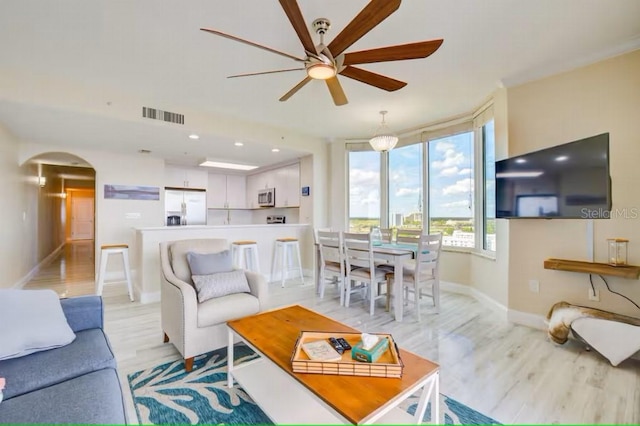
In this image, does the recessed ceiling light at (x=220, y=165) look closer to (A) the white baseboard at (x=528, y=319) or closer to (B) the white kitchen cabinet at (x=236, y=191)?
(B) the white kitchen cabinet at (x=236, y=191)

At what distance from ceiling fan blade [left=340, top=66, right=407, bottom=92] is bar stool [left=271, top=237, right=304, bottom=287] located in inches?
122

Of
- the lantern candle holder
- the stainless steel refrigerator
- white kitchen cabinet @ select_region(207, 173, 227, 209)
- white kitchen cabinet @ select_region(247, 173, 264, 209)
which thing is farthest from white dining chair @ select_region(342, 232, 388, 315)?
white kitchen cabinet @ select_region(207, 173, 227, 209)

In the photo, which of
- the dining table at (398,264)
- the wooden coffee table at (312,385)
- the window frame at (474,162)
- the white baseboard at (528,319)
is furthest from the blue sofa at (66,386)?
the window frame at (474,162)

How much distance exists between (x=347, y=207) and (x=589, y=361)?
3.81 metres

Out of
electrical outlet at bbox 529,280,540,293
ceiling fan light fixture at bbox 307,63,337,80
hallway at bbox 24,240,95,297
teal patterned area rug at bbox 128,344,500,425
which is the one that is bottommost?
teal patterned area rug at bbox 128,344,500,425

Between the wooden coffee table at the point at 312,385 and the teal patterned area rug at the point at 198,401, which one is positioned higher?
the wooden coffee table at the point at 312,385

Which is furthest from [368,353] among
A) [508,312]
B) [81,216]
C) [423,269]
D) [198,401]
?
[81,216]

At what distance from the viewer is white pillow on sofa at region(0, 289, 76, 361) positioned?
1442 mm

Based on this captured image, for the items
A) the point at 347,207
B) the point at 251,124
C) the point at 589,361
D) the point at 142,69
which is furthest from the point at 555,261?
the point at 142,69

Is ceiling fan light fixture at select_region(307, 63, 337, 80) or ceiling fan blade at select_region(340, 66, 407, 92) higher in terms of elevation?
ceiling fan blade at select_region(340, 66, 407, 92)

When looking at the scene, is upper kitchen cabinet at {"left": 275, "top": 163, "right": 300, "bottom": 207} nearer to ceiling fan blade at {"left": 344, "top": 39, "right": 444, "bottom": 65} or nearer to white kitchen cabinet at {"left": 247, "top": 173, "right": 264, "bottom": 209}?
white kitchen cabinet at {"left": 247, "top": 173, "right": 264, "bottom": 209}

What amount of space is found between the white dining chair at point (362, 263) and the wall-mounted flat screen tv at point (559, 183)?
1.52m

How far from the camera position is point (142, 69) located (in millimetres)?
2852

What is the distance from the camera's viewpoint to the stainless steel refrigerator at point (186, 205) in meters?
5.98
